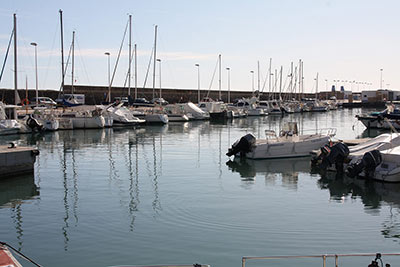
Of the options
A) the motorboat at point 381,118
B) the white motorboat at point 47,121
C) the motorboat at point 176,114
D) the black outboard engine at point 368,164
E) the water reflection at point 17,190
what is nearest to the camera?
the water reflection at point 17,190

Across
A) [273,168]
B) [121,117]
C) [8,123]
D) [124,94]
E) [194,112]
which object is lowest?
[273,168]

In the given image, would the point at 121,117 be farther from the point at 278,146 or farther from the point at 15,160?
the point at 15,160

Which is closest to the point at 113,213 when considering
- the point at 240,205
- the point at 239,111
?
the point at 240,205

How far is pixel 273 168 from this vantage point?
92.4 feet

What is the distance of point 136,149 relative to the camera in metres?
37.3

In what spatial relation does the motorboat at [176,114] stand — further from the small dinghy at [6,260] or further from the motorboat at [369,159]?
the small dinghy at [6,260]

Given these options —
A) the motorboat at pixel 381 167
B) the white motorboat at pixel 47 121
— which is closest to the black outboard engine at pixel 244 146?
the motorboat at pixel 381 167

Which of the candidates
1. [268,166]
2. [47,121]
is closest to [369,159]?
[268,166]

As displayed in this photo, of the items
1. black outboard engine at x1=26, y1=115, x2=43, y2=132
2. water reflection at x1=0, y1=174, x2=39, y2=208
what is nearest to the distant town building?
black outboard engine at x1=26, y1=115, x2=43, y2=132

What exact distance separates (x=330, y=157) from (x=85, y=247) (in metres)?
15.6

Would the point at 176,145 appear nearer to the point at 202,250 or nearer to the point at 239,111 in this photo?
the point at 202,250

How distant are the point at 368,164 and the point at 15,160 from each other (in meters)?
16.7

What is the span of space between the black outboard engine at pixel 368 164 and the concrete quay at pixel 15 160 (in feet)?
50.2

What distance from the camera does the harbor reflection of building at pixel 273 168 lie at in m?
25.0
